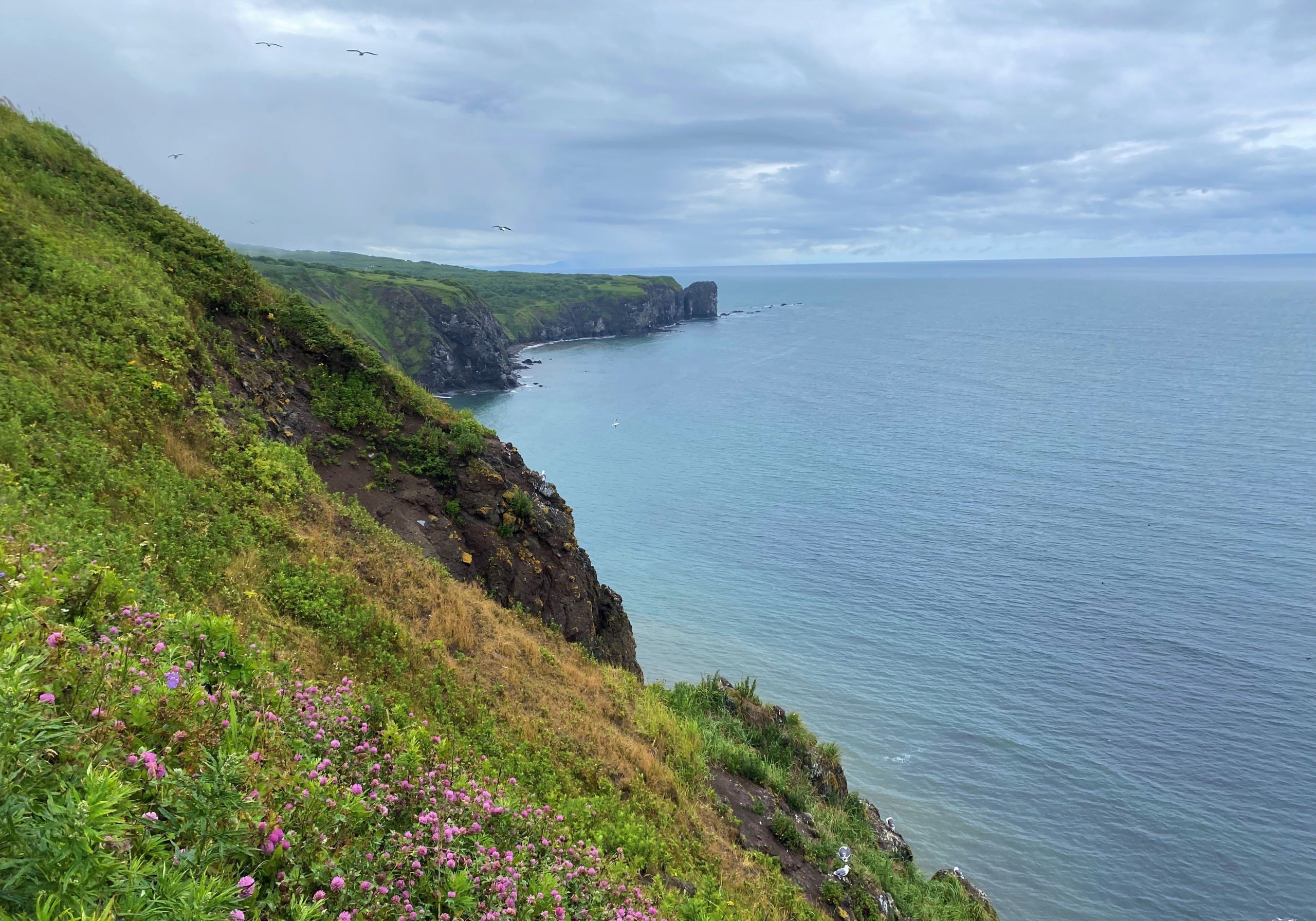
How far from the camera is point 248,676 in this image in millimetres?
6773

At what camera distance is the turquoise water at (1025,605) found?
31.5 meters

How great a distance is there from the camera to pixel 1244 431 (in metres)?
83.4

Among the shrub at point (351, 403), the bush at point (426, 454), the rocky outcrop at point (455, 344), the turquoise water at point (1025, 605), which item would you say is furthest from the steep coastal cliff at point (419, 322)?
the bush at point (426, 454)

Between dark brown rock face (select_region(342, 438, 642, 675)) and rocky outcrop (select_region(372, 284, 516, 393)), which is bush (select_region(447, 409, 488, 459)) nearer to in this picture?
dark brown rock face (select_region(342, 438, 642, 675))

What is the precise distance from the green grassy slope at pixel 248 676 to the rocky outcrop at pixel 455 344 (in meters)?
119

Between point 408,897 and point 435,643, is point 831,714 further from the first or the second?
point 408,897

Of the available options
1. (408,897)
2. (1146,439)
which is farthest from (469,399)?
(408,897)

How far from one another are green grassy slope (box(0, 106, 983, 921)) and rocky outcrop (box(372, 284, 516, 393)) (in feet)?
392

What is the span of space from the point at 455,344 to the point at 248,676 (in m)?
150

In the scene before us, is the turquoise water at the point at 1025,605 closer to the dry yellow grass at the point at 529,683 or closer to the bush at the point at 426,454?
the dry yellow grass at the point at 529,683

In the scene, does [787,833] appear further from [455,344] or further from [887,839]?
[455,344]

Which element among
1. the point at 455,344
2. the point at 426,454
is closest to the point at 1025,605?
the point at 426,454

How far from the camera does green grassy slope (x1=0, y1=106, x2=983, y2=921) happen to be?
4.53 m

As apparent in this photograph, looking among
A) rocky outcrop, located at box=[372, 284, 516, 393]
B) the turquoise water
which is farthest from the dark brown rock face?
rocky outcrop, located at box=[372, 284, 516, 393]
